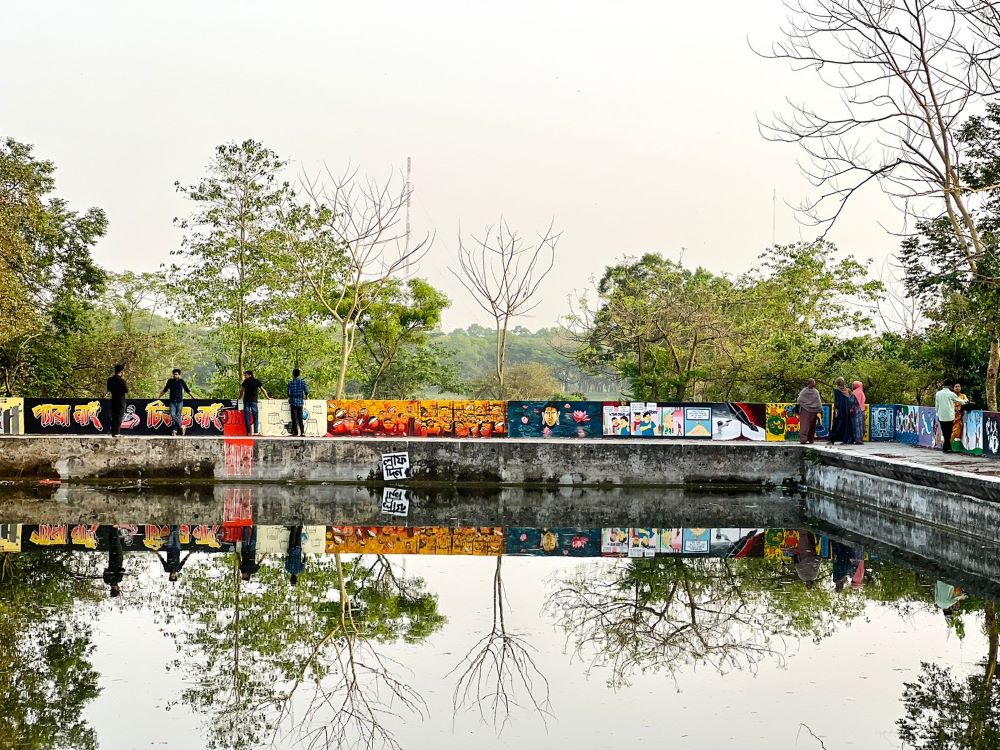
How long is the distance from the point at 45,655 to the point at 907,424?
2178 cm

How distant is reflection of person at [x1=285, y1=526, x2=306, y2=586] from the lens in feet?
43.5

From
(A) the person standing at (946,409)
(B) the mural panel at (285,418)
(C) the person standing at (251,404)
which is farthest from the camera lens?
(B) the mural panel at (285,418)

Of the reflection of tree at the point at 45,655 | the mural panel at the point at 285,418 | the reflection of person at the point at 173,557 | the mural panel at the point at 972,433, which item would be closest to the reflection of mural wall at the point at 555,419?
the mural panel at the point at 285,418

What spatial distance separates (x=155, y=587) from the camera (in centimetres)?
1256

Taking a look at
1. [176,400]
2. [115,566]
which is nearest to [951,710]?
[115,566]

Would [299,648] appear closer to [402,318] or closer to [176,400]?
[176,400]

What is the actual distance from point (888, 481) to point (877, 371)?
1237 centimetres

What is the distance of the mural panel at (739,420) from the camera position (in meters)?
25.9

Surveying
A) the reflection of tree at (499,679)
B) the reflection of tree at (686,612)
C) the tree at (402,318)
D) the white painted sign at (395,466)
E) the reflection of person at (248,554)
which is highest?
the tree at (402,318)

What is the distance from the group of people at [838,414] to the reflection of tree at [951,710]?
15332mm

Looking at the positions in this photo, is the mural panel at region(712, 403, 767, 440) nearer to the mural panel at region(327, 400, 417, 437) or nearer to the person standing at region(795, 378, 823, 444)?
the person standing at region(795, 378, 823, 444)

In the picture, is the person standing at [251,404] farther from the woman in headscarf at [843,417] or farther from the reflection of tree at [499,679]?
the reflection of tree at [499,679]

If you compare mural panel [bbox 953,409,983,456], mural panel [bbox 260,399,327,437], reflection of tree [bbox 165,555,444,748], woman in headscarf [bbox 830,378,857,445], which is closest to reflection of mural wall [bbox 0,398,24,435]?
mural panel [bbox 260,399,327,437]

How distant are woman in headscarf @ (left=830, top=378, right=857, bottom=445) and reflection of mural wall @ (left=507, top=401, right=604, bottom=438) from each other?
226 inches
